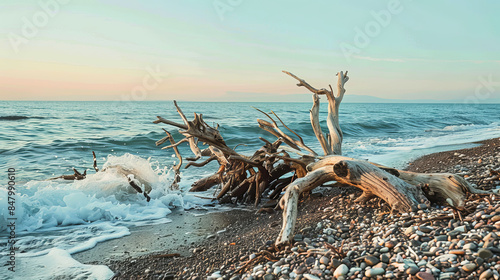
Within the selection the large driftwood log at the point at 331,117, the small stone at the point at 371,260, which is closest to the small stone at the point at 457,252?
the small stone at the point at 371,260

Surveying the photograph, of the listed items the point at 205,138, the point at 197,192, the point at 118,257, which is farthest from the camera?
the point at 197,192

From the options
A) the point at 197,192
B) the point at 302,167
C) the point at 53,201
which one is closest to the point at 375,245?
the point at 302,167

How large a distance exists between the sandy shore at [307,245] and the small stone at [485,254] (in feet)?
0.07

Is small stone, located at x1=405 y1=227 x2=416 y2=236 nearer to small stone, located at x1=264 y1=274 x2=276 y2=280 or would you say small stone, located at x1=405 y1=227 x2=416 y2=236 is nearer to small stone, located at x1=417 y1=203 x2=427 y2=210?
small stone, located at x1=417 y1=203 x2=427 y2=210

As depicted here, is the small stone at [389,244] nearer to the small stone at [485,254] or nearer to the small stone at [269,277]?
the small stone at [485,254]

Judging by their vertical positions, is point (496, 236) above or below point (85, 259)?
above

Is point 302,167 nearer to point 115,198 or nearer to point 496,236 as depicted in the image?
point 496,236

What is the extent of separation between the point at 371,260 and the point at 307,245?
74 centimetres

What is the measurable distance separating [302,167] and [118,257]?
3.16 meters

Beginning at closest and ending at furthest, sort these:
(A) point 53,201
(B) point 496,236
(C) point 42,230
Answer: (B) point 496,236
(C) point 42,230
(A) point 53,201

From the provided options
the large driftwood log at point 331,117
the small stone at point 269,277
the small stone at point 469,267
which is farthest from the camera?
the large driftwood log at point 331,117

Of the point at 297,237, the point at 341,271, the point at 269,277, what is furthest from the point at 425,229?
the point at 269,277

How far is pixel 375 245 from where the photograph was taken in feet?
10.5

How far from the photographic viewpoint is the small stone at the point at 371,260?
9.54 feet
